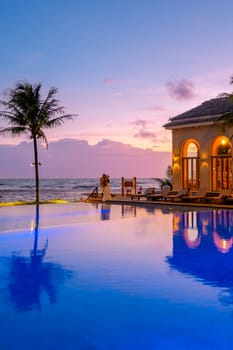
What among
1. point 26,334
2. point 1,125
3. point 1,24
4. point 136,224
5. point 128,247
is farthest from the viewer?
point 1,125

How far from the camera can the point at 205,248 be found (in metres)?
11.3

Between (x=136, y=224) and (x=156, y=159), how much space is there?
3773cm

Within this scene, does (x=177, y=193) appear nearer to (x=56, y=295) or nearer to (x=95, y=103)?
(x=95, y=103)

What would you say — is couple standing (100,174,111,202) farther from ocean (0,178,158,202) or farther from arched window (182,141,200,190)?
arched window (182,141,200,190)

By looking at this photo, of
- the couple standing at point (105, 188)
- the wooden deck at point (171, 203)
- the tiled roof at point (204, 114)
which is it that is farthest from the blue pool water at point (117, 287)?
the couple standing at point (105, 188)

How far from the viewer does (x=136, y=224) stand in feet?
51.3

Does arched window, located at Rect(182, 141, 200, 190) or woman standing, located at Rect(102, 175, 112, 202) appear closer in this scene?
arched window, located at Rect(182, 141, 200, 190)

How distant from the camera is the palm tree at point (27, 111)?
24.3 metres

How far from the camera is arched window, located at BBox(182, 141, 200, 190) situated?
24531 millimetres

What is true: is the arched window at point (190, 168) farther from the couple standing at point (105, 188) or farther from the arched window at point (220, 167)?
the couple standing at point (105, 188)

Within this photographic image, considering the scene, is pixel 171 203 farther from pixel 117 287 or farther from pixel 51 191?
pixel 51 191

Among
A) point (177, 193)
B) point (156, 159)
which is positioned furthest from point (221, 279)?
point (156, 159)

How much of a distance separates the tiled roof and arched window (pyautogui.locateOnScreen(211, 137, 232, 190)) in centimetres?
131

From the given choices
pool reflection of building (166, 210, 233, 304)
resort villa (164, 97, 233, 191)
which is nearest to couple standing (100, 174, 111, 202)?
resort villa (164, 97, 233, 191)
